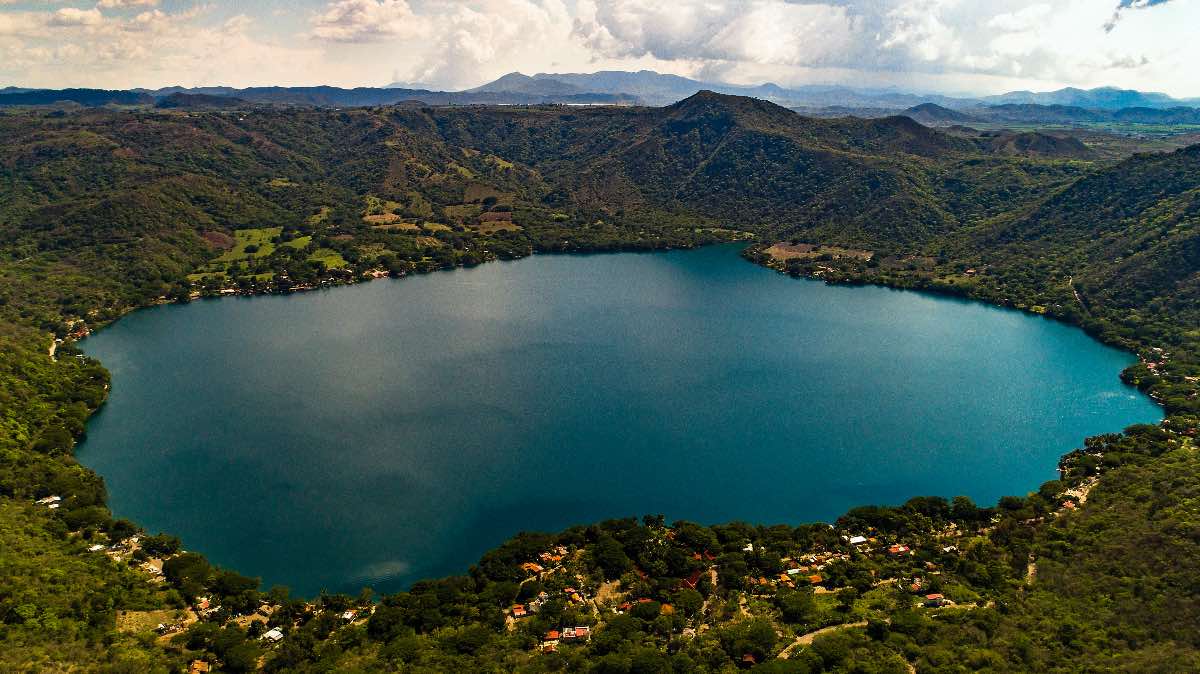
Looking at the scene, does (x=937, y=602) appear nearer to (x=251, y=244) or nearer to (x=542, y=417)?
(x=542, y=417)

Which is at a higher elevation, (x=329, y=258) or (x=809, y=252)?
(x=809, y=252)

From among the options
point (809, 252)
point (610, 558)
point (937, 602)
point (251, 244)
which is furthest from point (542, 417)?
point (251, 244)

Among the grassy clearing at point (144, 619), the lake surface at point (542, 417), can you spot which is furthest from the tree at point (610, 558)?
the grassy clearing at point (144, 619)

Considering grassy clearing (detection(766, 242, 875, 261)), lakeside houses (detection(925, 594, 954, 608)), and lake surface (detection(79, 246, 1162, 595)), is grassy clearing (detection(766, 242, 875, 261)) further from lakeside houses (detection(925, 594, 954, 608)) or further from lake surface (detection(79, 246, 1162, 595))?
lakeside houses (detection(925, 594, 954, 608))

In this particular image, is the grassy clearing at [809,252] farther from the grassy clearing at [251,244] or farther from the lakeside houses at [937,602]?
the grassy clearing at [251,244]

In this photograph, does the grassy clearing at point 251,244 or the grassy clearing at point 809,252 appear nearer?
the grassy clearing at point 251,244

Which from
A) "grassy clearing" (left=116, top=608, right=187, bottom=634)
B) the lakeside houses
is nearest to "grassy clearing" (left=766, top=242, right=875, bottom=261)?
the lakeside houses

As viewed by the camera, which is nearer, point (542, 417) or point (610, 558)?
point (610, 558)

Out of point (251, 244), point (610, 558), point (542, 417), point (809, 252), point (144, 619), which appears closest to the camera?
point (144, 619)
